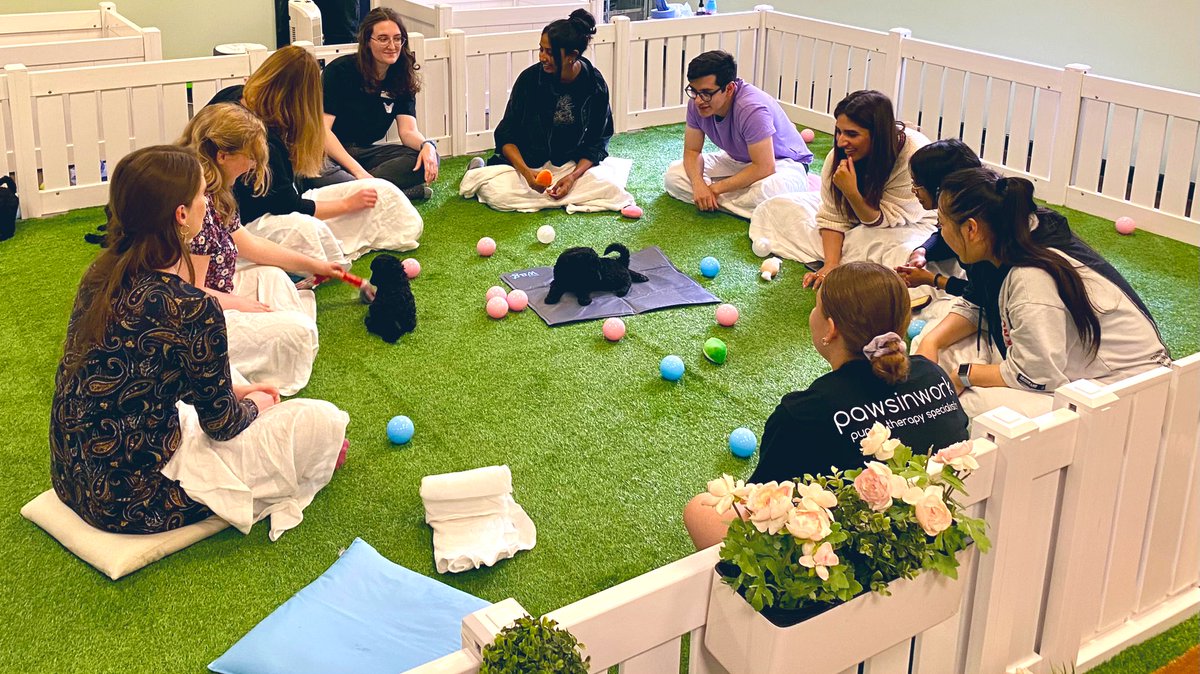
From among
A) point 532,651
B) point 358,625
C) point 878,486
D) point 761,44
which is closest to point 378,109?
point 761,44

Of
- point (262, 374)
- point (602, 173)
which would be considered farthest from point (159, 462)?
point (602, 173)

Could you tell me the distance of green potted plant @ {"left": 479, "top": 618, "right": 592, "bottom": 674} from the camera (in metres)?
1.52

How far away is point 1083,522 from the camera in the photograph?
86.5 inches

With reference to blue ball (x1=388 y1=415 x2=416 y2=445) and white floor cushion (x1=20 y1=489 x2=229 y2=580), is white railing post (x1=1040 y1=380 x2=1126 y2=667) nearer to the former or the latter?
blue ball (x1=388 y1=415 x2=416 y2=445)

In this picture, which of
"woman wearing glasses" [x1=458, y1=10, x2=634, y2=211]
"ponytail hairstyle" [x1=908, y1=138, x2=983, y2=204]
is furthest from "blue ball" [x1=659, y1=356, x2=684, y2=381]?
"woman wearing glasses" [x1=458, y1=10, x2=634, y2=211]

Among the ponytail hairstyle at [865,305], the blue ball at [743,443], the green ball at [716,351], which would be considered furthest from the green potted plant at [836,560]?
the green ball at [716,351]

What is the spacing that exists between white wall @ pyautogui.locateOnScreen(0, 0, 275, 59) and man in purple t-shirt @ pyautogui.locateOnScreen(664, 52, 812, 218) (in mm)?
3451

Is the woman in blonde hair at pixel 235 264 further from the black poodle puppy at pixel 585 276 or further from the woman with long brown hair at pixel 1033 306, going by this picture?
the woman with long brown hair at pixel 1033 306

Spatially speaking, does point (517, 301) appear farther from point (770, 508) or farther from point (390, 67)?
point (770, 508)

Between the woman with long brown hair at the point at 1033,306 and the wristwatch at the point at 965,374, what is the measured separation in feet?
0.22

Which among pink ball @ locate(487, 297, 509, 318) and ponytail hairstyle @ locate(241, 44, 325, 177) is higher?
ponytail hairstyle @ locate(241, 44, 325, 177)

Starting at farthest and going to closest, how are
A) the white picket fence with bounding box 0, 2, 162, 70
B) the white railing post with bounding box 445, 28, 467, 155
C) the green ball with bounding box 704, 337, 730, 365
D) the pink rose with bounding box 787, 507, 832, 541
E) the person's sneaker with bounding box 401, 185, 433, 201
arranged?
the white railing post with bounding box 445, 28, 467, 155 < the person's sneaker with bounding box 401, 185, 433, 201 < the white picket fence with bounding box 0, 2, 162, 70 < the green ball with bounding box 704, 337, 730, 365 < the pink rose with bounding box 787, 507, 832, 541

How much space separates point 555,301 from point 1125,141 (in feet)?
8.84

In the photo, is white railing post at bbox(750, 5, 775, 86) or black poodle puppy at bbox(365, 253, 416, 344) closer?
black poodle puppy at bbox(365, 253, 416, 344)
